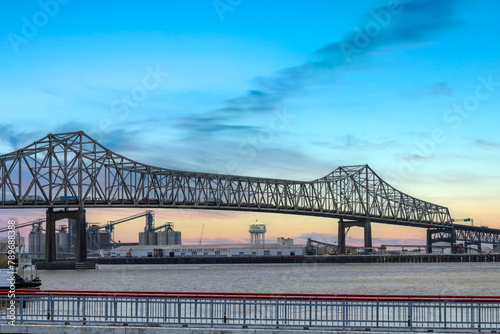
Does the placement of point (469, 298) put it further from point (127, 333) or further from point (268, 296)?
point (127, 333)

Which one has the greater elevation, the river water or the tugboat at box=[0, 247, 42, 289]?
the tugboat at box=[0, 247, 42, 289]

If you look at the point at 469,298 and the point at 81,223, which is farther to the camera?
the point at 81,223

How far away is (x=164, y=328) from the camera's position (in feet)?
90.2

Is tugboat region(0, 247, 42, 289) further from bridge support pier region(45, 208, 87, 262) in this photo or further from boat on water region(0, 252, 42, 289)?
bridge support pier region(45, 208, 87, 262)

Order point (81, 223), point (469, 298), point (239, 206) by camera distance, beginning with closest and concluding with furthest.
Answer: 1. point (469, 298)
2. point (81, 223)
3. point (239, 206)

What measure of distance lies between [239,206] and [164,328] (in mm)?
151818

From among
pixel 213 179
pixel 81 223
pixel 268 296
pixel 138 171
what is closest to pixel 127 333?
pixel 268 296

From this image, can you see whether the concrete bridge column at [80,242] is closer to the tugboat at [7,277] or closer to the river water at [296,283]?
A: the river water at [296,283]

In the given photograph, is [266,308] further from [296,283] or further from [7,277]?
[296,283]

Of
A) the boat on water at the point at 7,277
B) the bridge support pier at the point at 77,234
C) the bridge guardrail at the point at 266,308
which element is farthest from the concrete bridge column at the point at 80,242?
the bridge guardrail at the point at 266,308

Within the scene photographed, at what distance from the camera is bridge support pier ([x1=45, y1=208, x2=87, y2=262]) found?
136250mm

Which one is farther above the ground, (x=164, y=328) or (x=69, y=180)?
(x=69, y=180)

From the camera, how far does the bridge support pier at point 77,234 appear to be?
136m

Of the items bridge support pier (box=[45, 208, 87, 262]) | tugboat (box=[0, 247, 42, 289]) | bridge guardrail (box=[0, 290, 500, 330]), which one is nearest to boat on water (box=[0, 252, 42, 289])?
tugboat (box=[0, 247, 42, 289])
